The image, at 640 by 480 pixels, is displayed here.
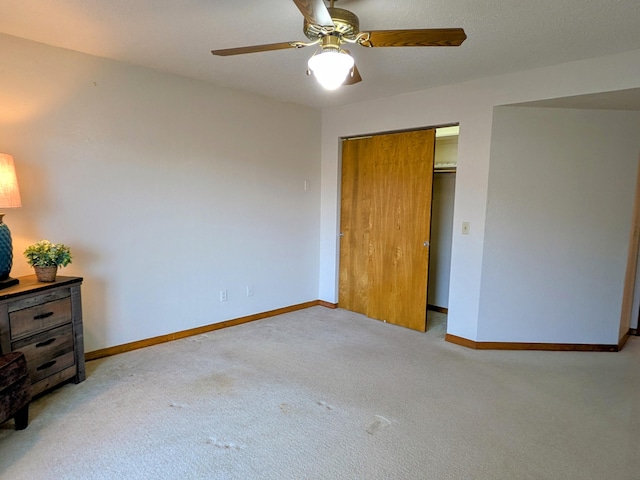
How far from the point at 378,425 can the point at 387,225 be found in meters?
2.31

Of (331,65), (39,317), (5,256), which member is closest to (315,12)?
(331,65)

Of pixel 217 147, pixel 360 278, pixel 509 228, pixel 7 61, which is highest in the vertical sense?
pixel 7 61

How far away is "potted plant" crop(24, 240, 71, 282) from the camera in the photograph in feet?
8.25

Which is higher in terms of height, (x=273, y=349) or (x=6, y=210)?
(x=6, y=210)

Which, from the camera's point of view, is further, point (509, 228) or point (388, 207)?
point (388, 207)

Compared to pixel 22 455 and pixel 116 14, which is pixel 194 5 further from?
pixel 22 455

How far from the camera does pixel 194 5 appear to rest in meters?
2.07

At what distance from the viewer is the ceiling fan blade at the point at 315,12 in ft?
4.94

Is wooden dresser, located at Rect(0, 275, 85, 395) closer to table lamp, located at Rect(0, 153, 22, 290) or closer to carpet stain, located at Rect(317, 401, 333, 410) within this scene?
table lamp, located at Rect(0, 153, 22, 290)

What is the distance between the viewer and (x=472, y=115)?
11.1ft

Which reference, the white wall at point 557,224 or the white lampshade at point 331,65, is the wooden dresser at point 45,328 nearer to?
the white lampshade at point 331,65

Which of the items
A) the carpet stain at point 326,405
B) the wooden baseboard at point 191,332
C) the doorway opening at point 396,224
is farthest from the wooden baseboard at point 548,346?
the wooden baseboard at point 191,332

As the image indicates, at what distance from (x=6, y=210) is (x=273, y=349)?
2.25 meters

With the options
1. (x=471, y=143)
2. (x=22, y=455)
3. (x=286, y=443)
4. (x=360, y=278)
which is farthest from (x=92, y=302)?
(x=471, y=143)
